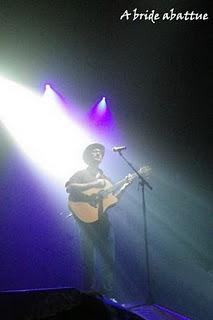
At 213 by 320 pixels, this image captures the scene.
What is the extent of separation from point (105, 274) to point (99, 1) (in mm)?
3417

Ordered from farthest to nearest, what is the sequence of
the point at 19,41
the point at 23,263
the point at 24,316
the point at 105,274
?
the point at 19,41, the point at 23,263, the point at 105,274, the point at 24,316

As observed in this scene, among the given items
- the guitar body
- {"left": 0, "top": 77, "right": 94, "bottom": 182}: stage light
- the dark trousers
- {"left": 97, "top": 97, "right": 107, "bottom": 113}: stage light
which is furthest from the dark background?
the guitar body

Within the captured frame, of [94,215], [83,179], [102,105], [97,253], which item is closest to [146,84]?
[102,105]

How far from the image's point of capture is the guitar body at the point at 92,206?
14.7 ft

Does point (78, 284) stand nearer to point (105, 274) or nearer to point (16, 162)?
point (105, 274)

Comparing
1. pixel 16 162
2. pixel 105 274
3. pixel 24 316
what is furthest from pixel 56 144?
pixel 24 316

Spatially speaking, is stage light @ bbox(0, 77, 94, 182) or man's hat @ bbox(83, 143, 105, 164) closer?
man's hat @ bbox(83, 143, 105, 164)

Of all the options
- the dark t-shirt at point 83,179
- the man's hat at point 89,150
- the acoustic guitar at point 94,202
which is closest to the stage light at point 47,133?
the man's hat at point 89,150

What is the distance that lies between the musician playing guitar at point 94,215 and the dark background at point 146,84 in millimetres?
382

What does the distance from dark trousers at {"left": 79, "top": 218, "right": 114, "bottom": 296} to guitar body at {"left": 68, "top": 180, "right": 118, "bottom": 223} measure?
0.08m

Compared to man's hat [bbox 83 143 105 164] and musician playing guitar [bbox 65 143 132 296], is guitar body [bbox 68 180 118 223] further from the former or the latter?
man's hat [bbox 83 143 105 164]

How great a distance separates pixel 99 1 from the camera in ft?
16.5

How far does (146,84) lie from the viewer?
206 inches

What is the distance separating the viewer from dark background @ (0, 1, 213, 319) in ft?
16.2
